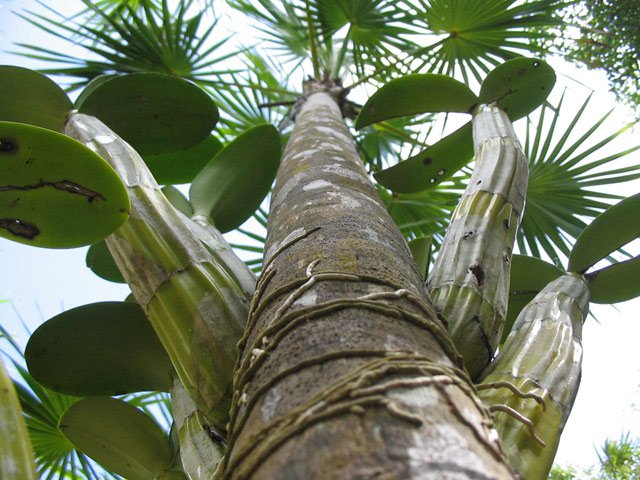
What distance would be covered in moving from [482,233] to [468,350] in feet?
0.89

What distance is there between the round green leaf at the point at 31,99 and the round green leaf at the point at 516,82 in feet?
3.76

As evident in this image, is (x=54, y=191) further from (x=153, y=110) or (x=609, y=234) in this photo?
(x=609, y=234)

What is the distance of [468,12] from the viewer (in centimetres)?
291

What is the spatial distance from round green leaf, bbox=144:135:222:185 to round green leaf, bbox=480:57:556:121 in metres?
0.92

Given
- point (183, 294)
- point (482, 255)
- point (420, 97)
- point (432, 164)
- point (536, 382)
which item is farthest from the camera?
point (432, 164)

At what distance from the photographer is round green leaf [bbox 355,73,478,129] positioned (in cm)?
162

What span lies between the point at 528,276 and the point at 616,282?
21cm

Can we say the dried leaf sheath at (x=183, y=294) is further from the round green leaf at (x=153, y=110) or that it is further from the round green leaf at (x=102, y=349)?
the round green leaf at (x=153, y=110)

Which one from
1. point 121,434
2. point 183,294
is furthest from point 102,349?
point 183,294

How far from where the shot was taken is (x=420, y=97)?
1641mm

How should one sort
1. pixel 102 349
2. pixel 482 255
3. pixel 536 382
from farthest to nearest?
pixel 102 349 < pixel 482 255 < pixel 536 382

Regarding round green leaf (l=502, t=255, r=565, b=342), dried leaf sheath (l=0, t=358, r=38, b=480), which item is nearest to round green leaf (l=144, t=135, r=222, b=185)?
round green leaf (l=502, t=255, r=565, b=342)

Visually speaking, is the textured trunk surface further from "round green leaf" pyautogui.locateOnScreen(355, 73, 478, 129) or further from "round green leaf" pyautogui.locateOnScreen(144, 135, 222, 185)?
"round green leaf" pyautogui.locateOnScreen(144, 135, 222, 185)

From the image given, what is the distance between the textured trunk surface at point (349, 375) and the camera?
55 centimetres
